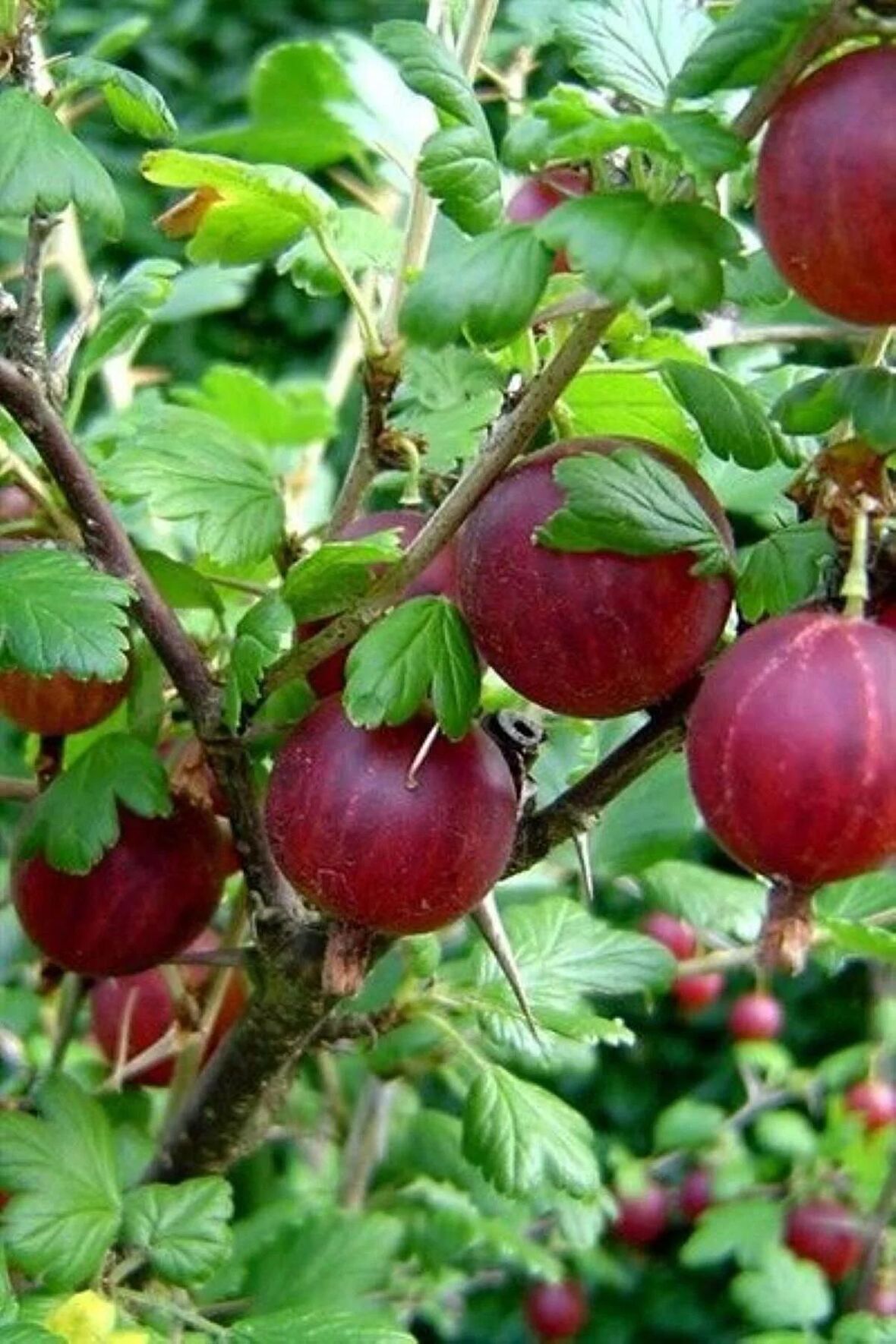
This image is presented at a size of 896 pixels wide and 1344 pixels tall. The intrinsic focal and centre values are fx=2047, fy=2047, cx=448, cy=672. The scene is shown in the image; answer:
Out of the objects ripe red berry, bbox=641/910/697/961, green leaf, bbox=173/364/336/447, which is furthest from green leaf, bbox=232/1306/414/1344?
ripe red berry, bbox=641/910/697/961

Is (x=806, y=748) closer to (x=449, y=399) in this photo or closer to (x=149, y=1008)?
(x=449, y=399)

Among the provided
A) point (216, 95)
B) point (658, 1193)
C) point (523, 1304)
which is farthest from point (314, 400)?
point (216, 95)

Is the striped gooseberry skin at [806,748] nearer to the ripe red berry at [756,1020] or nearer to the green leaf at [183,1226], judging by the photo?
the green leaf at [183,1226]

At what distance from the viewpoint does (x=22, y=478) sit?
77 cm

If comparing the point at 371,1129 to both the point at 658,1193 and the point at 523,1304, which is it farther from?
the point at 523,1304

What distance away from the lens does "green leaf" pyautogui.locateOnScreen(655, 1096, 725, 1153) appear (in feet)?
5.31

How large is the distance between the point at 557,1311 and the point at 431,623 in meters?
1.28

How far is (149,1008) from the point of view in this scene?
95 cm

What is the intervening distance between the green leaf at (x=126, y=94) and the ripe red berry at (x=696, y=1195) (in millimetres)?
1193

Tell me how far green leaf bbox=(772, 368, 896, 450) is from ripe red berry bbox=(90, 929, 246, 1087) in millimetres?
428

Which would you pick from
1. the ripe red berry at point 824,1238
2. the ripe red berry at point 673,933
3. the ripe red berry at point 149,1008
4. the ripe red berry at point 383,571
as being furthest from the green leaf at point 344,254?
the ripe red berry at point 824,1238

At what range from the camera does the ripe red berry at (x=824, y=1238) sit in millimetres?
1565

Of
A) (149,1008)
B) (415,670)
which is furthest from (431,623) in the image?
(149,1008)

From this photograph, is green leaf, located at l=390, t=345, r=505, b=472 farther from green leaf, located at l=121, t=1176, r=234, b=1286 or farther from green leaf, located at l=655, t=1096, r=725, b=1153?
green leaf, located at l=655, t=1096, r=725, b=1153
